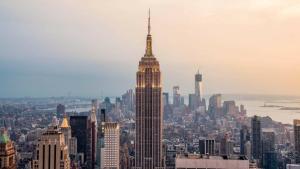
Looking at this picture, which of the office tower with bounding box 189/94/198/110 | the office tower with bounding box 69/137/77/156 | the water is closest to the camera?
the water

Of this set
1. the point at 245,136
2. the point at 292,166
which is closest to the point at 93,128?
the point at 245,136

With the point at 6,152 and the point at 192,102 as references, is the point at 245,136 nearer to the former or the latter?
the point at 192,102

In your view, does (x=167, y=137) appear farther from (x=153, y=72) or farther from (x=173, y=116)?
(x=153, y=72)

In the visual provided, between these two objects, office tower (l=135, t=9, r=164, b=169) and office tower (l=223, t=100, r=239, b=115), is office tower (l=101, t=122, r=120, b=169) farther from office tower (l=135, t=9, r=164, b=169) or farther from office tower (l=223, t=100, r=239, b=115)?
office tower (l=223, t=100, r=239, b=115)

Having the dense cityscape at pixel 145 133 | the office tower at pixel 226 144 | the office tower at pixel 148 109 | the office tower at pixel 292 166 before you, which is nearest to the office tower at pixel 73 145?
the dense cityscape at pixel 145 133

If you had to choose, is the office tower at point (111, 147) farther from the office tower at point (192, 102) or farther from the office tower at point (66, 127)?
the office tower at point (192, 102)

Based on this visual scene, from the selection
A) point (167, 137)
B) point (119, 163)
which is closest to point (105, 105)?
point (119, 163)

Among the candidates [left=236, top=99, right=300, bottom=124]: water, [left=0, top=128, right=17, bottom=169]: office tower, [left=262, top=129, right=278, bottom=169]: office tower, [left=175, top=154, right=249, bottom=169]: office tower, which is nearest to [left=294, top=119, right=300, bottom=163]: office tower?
[left=262, top=129, right=278, bottom=169]: office tower
